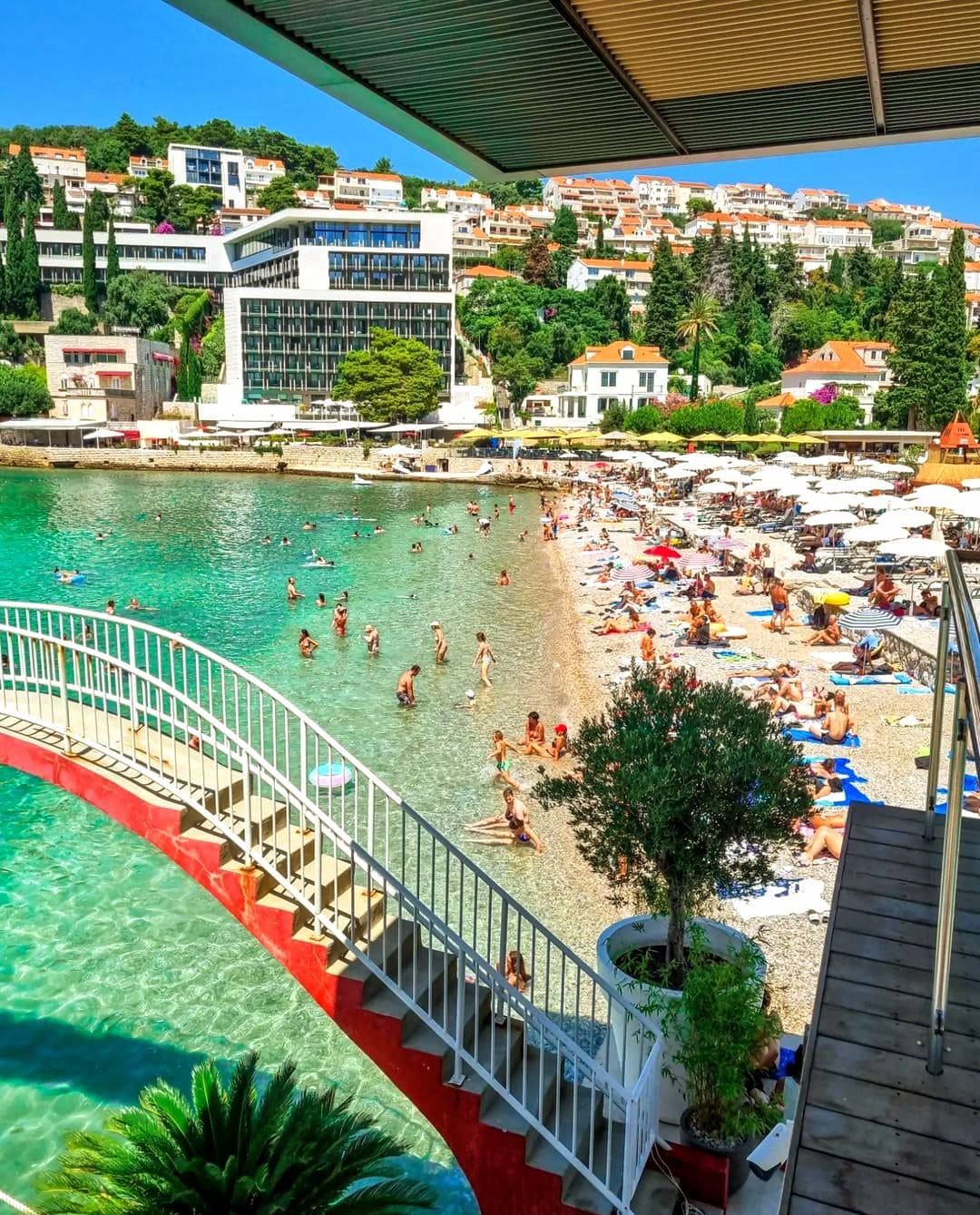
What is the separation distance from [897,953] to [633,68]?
3211 millimetres

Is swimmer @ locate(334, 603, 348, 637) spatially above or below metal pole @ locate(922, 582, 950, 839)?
below

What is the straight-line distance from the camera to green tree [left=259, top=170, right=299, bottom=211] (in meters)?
121

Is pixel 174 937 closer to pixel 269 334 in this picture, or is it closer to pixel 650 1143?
pixel 650 1143

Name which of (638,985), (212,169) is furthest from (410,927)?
(212,169)

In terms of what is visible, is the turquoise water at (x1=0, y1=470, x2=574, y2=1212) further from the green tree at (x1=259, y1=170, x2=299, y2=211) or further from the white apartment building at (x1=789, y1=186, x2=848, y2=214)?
the white apartment building at (x1=789, y1=186, x2=848, y2=214)

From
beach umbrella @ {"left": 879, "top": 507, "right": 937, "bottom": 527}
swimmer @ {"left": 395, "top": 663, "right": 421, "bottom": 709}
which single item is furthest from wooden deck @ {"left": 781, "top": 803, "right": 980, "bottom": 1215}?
beach umbrella @ {"left": 879, "top": 507, "right": 937, "bottom": 527}

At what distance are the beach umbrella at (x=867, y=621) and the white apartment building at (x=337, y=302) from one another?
6419cm

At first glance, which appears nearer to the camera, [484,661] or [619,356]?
[484,661]

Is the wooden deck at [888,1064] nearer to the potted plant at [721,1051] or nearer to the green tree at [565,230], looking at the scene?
the potted plant at [721,1051]

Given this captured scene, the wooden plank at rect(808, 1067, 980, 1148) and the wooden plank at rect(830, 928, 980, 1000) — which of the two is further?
the wooden plank at rect(830, 928, 980, 1000)

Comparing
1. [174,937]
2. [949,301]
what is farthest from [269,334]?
[174,937]

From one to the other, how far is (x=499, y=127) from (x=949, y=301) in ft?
210

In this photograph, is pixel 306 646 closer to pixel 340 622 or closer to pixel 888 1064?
pixel 340 622

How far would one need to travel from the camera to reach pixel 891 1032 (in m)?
2.91
